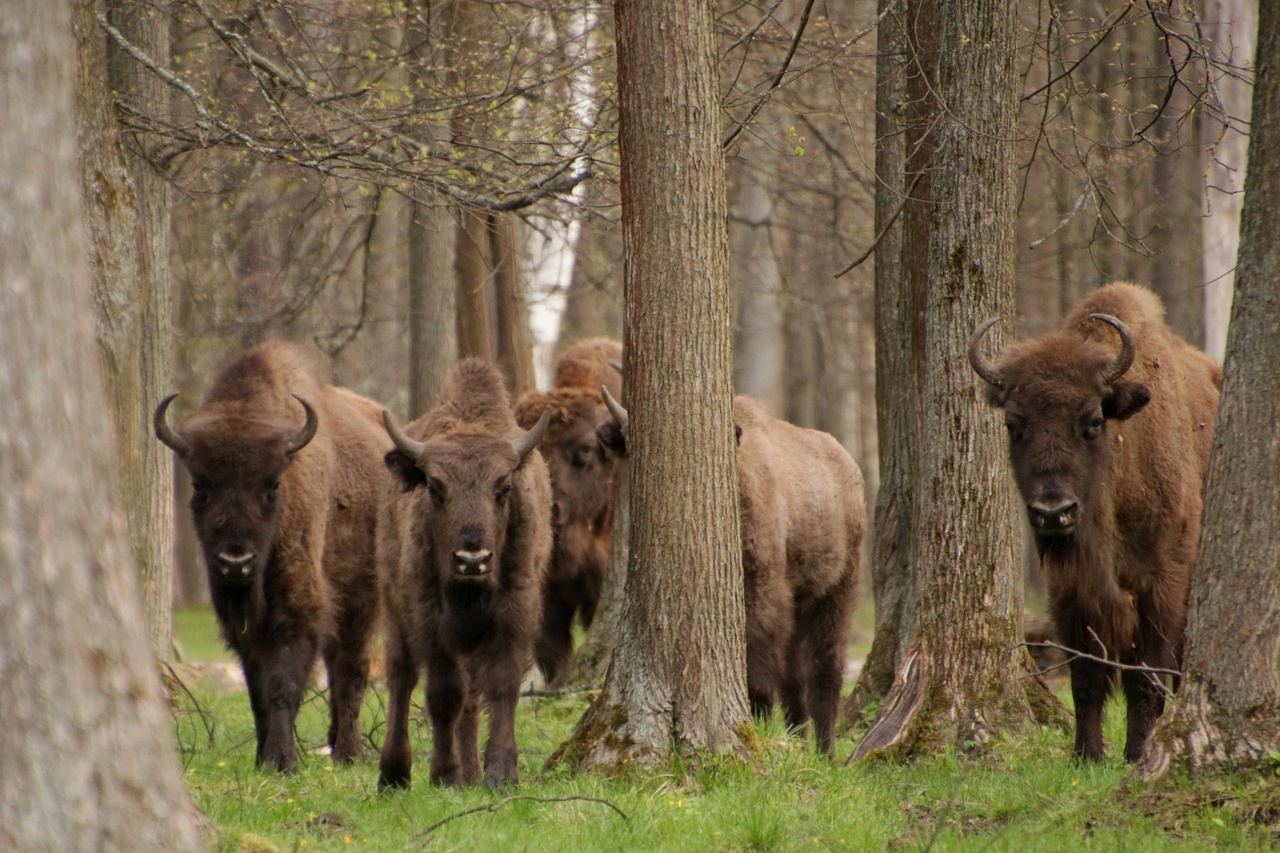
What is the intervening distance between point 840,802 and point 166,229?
7.68 metres

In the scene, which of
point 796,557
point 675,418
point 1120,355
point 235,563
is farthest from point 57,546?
point 796,557

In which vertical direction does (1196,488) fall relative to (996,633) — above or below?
above

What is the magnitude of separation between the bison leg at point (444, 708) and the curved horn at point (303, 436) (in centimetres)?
186

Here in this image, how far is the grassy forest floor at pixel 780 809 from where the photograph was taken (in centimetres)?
550

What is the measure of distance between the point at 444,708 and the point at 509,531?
115 centimetres

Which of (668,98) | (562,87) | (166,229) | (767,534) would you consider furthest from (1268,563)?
(166,229)

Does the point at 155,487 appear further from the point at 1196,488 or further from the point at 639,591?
the point at 1196,488

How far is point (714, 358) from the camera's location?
7.18 meters

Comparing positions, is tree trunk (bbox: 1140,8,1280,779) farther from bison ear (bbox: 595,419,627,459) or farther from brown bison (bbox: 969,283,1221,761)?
bison ear (bbox: 595,419,627,459)

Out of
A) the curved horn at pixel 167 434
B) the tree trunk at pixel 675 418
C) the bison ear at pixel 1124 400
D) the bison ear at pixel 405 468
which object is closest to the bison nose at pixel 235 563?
the curved horn at pixel 167 434

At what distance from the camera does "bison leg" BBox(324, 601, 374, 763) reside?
379 inches

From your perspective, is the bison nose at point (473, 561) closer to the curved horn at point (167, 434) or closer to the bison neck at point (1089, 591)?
the curved horn at point (167, 434)

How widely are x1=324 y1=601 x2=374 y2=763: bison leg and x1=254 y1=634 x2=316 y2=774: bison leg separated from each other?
587mm

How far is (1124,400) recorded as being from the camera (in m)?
7.71
